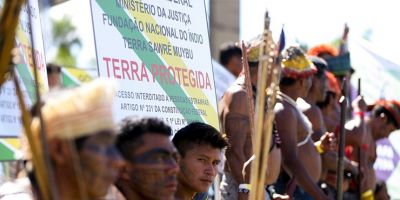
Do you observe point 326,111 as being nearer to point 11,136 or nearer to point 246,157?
point 246,157

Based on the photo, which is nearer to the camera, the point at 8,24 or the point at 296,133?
the point at 8,24

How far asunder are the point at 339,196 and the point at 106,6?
272cm

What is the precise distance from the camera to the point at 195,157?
646cm

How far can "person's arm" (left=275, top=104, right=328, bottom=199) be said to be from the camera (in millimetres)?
8352

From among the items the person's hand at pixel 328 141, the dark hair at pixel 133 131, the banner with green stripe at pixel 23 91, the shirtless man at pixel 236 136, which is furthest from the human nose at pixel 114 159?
the person's hand at pixel 328 141

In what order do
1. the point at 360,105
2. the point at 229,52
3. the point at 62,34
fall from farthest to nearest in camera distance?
the point at 62,34 < the point at 229,52 < the point at 360,105

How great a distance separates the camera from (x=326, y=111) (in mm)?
10352

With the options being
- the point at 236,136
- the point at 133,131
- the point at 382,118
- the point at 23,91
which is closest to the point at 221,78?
the point at 382,118

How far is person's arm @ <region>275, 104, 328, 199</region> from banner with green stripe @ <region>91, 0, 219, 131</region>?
0.89 m

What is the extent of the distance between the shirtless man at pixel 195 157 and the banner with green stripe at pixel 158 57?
12.5 inches

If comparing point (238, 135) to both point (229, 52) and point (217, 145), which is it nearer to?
point (217, 145)

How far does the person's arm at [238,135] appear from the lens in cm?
794

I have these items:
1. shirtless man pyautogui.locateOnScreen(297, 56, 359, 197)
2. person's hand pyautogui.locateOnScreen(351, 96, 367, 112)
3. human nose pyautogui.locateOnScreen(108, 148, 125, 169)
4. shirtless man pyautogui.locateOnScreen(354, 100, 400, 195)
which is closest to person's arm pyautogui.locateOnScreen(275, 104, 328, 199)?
shirtless man pyautogui.locateOnScreen(297, 56, 359, 197)

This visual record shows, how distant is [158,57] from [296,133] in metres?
1.80
